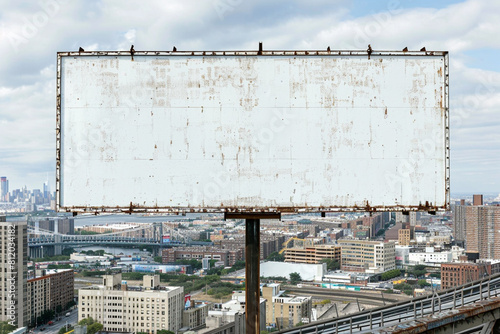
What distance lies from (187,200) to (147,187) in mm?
563

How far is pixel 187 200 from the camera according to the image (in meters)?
6.46

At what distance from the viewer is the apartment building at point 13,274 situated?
4497 centimetres

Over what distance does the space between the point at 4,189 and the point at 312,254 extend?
14211 centimetres

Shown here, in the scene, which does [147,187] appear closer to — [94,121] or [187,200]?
[187,200]

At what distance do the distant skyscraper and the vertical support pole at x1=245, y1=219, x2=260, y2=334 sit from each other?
18963 cm

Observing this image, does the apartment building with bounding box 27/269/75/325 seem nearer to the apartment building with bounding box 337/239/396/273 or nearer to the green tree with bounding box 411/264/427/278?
the apartment building with bounding box 337/239/396/273

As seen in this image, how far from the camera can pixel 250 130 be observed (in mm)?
6363

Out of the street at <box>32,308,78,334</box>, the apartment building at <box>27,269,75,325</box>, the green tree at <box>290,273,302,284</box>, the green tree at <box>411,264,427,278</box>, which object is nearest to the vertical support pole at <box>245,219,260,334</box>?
the street at <box>32,308,78,334</box>

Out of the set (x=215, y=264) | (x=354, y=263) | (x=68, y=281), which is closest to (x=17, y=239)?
(x=68, y=281)

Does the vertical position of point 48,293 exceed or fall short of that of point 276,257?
it exceeds it

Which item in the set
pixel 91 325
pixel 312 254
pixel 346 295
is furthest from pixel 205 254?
pixel 91 325

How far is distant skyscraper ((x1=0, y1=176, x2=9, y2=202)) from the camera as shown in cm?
17714

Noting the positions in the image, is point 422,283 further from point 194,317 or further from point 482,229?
point 194,317

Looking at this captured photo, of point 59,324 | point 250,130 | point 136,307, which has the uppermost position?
point 250,130
